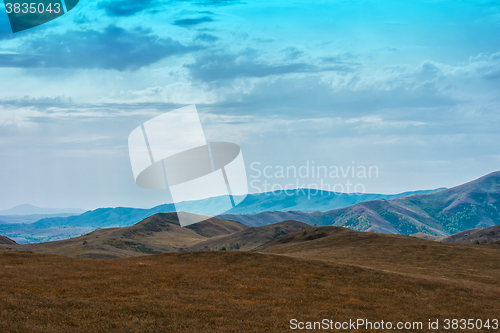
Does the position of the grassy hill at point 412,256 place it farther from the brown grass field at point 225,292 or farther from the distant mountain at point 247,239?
the distant mountain at point 247,239

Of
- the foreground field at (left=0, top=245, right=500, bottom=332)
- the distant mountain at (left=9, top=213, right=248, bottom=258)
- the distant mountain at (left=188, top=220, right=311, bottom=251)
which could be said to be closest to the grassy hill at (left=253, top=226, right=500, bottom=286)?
the foreground field at (left=0, top=245, right=500, bottom=332)

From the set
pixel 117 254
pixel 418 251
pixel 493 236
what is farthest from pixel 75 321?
pixel 493 236

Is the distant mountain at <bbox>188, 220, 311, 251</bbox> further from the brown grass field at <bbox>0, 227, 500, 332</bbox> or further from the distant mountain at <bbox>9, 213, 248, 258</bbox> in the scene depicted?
the brown grass field at <bbox>0, 227, 500, 332</bbox>

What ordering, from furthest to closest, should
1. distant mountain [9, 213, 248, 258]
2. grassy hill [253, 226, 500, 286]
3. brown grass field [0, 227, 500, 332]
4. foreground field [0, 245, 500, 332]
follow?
distant mountain [9, 213, 248, 258] < grassy hill [253, 226, 500, 286] < brown grass field [0, 227, 500, 332] < foreground field [0, 245, 500, 332]

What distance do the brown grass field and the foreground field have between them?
0.24ft

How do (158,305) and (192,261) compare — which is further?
(192,261)

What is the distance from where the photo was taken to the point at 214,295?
102ft

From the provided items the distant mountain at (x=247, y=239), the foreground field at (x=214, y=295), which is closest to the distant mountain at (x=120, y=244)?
the distant mountain at (x=247, y=239)

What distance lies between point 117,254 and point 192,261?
225ft

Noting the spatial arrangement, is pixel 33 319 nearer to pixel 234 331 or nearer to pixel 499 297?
pixel 234 331

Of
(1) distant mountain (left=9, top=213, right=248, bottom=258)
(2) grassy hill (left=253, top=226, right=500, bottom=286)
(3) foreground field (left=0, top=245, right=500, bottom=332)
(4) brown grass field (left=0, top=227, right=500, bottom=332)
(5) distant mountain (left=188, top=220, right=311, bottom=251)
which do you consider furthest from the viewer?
(5) distant mountain (left=188, top=220, right=311, bottom=251)

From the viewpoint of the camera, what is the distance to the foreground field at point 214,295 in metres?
24.4

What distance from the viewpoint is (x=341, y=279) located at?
124 feet

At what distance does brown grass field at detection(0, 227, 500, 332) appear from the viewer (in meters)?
24.6
